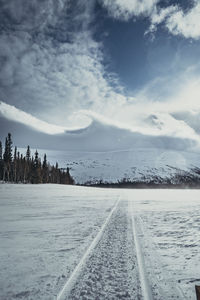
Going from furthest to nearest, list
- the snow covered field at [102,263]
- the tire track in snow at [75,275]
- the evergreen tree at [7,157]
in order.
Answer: the evergreen tree at [7,157] → the snow covered field at [102,263] → the tire track in snow at [75,275]

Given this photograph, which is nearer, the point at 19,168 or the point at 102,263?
the point at 102,263

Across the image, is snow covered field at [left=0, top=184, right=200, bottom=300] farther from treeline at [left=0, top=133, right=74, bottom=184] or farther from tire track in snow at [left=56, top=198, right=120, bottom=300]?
treeline at [left=0, top=133, right=74, bottom=184]

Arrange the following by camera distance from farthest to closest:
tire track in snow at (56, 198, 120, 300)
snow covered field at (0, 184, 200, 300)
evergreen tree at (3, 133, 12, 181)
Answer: evergreen tree at (3, 133, 12, 181), snow covered field at (0, 184, 200, 300), tire track in snow at (56, 198, 120, 300)

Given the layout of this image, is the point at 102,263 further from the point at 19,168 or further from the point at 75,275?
the point at 19,168

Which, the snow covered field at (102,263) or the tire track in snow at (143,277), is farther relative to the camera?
the snow covered field at (102,263)

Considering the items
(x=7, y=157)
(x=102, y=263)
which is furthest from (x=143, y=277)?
(x=7, y=157)

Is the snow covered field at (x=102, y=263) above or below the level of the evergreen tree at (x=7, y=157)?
below

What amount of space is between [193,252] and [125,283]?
9.22ft

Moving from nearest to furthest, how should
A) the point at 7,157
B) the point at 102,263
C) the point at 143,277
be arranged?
1. the point at 143,277
2. the point at 102,263
3. the point at 7,157

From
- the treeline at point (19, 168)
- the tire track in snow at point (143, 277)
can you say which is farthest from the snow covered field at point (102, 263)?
the treeline at point (19, 168)

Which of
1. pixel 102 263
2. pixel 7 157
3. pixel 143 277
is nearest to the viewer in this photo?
pixel 143 277

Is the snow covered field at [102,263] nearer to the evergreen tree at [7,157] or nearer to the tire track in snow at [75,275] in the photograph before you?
the tire track in snow at [75,275]

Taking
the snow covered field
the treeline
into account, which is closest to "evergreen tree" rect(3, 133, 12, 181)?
the treeline

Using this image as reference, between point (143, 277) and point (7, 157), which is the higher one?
point (7, 157)
